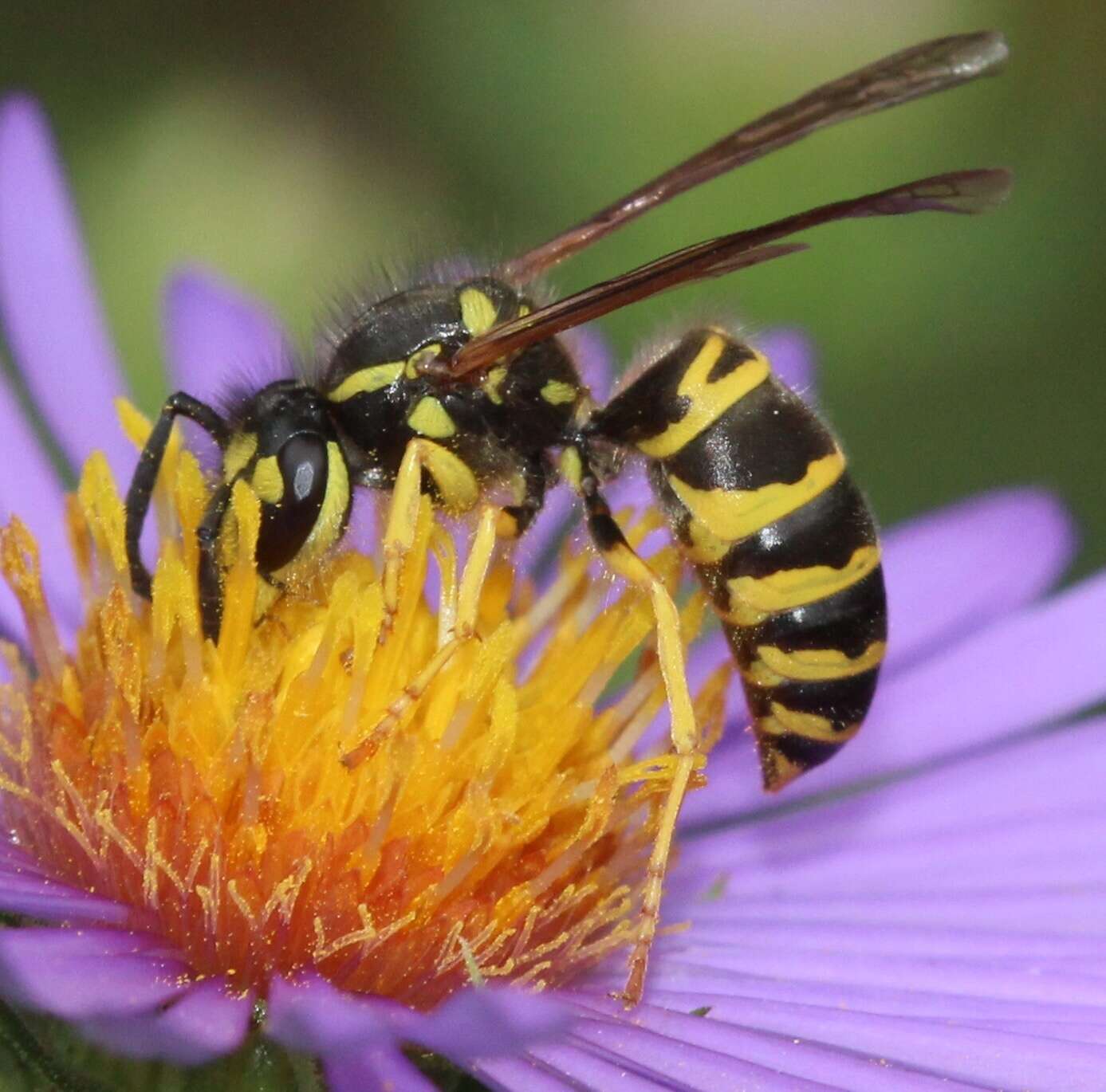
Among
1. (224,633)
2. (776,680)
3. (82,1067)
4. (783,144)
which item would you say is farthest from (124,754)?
(783,144)

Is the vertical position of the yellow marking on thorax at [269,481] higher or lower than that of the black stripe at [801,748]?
higher

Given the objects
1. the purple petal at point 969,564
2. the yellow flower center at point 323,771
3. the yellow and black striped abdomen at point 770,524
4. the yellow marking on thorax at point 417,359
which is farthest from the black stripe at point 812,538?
the purple petal at point 969,564

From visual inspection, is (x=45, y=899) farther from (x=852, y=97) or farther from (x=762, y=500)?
(x=852, y=97)

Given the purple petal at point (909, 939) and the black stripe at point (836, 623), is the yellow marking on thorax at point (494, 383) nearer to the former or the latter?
the black stripe at point (836, 623)

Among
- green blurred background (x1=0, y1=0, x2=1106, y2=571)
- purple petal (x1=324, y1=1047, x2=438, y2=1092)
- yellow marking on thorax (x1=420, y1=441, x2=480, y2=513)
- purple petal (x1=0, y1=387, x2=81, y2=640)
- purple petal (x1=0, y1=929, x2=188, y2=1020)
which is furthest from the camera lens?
green blurred background (x1=0, y1=0, x2=1106, y2=571)

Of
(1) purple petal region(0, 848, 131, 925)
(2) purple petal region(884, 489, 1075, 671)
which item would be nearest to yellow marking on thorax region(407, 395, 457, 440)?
(1) purple petal region(0, 848, 131, 925)

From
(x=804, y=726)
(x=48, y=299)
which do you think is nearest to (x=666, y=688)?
(x=804, y=726)

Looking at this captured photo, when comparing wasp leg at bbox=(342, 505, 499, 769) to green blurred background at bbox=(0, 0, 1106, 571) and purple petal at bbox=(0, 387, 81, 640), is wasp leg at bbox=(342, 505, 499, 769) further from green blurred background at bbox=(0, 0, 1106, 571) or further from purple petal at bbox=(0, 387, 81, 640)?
green blurred background at bbox=(0, 0, 1106, 571)
